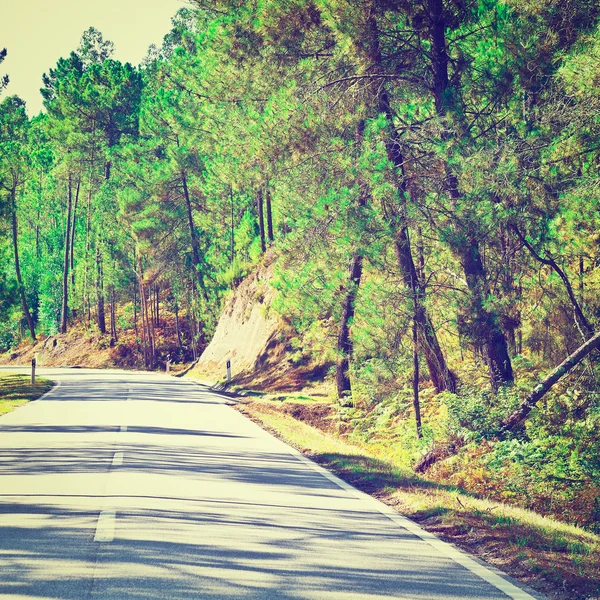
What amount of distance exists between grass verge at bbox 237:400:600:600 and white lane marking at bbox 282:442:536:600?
0.50 feet

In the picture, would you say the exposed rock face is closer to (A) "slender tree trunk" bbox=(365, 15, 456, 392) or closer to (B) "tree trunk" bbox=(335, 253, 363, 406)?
(B) "tree trunk" bbox=(335, 253, 363, 406)

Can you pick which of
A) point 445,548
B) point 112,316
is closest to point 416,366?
point 445,548

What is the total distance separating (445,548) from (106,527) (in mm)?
3245

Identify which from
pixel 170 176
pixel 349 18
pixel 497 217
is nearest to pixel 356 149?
pixel 349 18

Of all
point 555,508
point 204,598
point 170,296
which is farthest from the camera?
point 170,296

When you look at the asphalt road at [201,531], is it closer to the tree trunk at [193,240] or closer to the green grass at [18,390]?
the green grass at [18,390]

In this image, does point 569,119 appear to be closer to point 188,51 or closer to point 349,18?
point 349,18

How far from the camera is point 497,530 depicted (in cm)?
818

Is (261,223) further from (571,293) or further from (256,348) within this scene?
(571,293)

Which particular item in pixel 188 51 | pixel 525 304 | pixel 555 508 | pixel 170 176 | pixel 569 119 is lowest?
pixel 555 508

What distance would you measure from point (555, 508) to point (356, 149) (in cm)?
998

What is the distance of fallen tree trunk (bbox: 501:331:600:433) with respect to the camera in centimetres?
1359

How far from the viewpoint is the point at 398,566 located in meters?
6.64

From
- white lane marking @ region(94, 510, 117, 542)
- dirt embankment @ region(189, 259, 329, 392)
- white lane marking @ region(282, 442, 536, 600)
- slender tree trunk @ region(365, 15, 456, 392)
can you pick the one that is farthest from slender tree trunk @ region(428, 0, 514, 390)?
dirt embankment @ region(189, 259, 329, 392)
